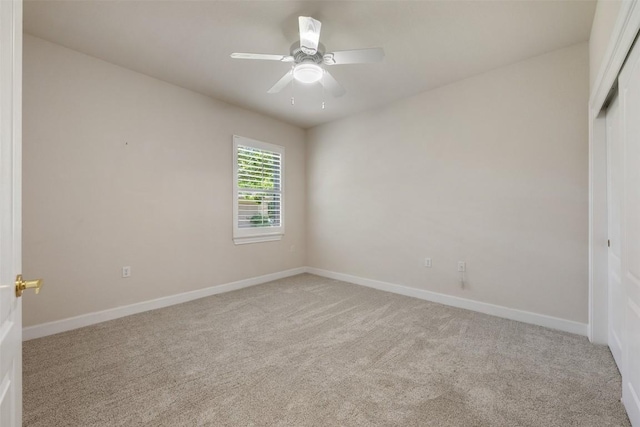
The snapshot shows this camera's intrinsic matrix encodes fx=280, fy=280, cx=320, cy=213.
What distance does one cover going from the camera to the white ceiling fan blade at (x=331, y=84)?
2410 mm

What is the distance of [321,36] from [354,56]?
0.50 metres

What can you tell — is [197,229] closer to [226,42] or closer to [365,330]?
[226,42]

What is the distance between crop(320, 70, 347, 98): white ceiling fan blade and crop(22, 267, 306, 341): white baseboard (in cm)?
286

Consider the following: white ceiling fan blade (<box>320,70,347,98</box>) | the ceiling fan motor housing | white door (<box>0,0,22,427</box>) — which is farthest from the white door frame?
white door (<box>0,0,22,427</box>)

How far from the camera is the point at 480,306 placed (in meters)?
3.11

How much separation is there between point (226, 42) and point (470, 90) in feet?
8.65

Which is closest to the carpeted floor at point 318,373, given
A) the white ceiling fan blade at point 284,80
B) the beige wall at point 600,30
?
the beige wall at point 600,30

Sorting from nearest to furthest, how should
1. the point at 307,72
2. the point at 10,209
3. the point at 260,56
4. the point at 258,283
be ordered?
the point at 10,209
the point at 260,56
the point at 307,72
the point at 258,283

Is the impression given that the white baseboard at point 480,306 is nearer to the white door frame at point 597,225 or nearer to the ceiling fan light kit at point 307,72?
the white door frame at point 597,225

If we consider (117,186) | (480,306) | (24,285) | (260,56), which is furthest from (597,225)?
(117,186)

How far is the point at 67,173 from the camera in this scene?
2.66 m

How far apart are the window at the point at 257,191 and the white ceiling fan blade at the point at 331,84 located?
6.24ft

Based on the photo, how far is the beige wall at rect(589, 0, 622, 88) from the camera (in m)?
1.67

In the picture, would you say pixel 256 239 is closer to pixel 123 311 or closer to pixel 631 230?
pixel 123 311
